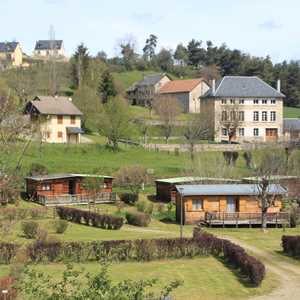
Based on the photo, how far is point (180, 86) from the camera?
104438 mm

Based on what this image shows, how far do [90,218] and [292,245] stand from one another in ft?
47.6

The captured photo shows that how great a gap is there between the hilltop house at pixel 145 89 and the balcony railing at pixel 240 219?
60.2 meters

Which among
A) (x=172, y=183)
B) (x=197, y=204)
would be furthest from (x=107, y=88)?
(x=197, y=204)

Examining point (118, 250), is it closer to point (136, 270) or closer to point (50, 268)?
point (136, 270)

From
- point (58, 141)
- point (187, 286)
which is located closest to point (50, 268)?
point (187, 286)

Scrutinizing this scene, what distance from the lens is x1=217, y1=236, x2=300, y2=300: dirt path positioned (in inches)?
944

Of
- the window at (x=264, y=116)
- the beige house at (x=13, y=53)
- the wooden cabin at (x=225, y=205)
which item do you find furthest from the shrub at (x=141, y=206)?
the beige house at (x=13, y=53)

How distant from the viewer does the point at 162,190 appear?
5353 cm

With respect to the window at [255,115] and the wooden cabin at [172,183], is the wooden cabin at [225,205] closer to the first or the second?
the wooden cabin at [172,183]

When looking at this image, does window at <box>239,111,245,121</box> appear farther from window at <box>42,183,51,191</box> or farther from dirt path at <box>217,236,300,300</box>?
dirt path at <box>217,236,300,300</box>

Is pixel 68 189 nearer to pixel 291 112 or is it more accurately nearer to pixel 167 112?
pixel 167 112

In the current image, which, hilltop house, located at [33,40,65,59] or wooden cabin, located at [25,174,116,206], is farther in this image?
hilltop house, located at [33,40,65,59]

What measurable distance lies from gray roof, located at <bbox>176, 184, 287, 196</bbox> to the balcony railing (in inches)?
68.9

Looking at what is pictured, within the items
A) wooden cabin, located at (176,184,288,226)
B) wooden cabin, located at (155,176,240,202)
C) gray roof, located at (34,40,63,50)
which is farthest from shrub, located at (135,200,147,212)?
gray roof, located at (34,40,63,50)
